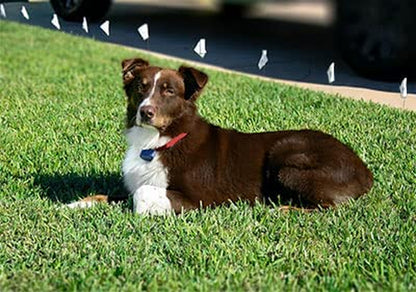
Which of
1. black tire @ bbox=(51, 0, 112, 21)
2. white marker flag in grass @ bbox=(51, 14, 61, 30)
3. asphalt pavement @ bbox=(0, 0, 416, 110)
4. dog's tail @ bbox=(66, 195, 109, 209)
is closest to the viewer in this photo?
dog's tail @ bbox=(66, 195, 109, 209)

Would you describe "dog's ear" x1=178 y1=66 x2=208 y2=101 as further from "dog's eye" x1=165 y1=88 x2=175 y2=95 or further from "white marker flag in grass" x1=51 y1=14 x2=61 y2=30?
"white marker flag in grass" x1=51 y1=14 x2=61 y2=30

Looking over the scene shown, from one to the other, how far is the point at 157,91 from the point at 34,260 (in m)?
1.29

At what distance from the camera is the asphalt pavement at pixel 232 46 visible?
7.79 metres

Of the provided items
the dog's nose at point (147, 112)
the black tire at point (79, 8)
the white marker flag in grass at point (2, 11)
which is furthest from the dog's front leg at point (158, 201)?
the white marker flag in grass at point (2, 11)

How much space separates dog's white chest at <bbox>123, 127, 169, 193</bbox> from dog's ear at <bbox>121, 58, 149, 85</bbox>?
332 millimetres

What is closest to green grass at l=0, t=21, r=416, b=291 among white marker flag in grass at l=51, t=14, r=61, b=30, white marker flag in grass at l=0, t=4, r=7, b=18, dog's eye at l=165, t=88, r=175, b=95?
dog's eye at l=165, t=88, r=175, b=95

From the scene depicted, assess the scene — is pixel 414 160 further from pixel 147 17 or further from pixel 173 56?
pixel 147 17

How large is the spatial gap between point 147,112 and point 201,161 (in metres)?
0.55

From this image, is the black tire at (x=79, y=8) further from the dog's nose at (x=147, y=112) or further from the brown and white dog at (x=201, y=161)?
the dog's nose at (x=147, y=112)

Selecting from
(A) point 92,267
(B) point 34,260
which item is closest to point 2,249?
(B) point 34,260

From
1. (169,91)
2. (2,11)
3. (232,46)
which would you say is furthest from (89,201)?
(2,11)

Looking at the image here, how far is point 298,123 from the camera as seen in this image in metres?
7.25

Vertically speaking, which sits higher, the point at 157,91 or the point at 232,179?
the point at 157,91

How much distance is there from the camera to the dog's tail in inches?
200
